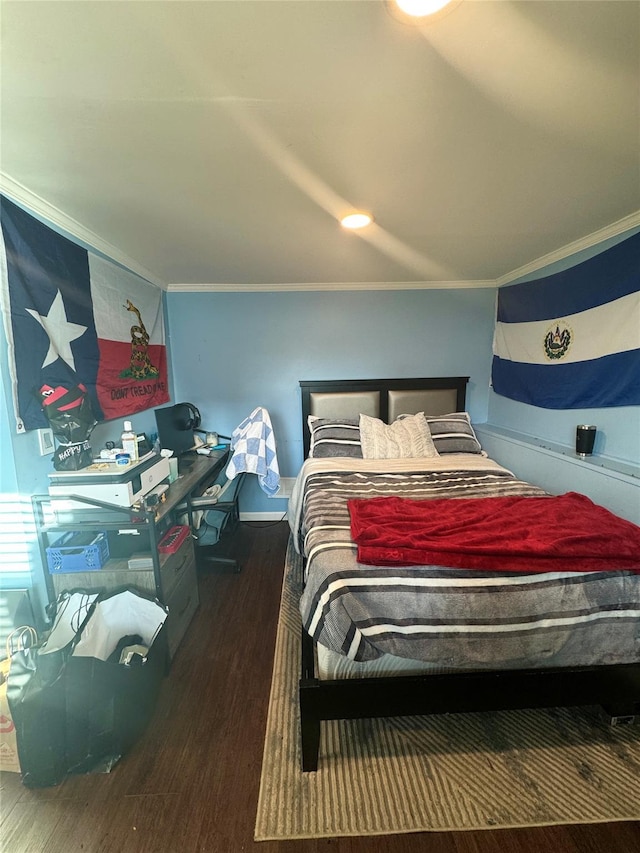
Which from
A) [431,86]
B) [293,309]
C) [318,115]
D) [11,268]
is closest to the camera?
[431,86]

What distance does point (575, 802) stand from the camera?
1170 mm

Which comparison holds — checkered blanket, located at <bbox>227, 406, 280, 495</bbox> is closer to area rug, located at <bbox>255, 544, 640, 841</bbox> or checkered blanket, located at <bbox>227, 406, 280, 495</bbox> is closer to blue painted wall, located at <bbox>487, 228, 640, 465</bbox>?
area rug, located at <bbox>255, 544, 640, 841</bbox>

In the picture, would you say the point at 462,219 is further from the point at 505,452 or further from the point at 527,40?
the point at 505,452

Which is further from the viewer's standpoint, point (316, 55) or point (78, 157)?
point (78, 157)

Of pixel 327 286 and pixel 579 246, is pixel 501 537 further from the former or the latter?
pixel 327 286

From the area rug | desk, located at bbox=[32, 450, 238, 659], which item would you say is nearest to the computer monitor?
desk, located at bbox=[32, 450, 238, 659]

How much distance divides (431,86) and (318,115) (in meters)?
0.35

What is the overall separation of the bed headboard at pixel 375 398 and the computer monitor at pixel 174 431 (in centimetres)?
104

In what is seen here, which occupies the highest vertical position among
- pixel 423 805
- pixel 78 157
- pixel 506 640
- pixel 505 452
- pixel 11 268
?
pixel 78 157

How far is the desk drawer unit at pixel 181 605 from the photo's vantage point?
1.77 m

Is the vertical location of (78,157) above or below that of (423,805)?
above

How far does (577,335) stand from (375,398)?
1.56m

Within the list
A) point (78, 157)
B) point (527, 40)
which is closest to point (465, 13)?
point (527, 40)

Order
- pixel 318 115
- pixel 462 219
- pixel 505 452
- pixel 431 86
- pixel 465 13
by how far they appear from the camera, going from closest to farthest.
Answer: pixel 465 13 → pixel 431 86 → pixel 318 115 → pixel 462 219 → pixel 505 452
